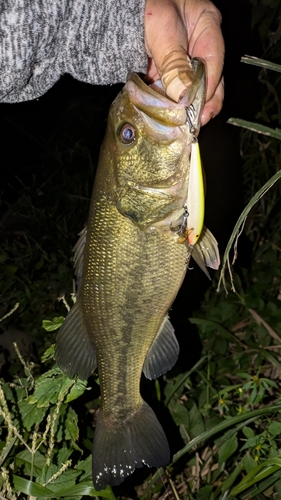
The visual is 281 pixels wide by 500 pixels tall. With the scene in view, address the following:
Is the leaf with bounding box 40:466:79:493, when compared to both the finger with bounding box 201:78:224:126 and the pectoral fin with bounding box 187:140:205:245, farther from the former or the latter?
the finger with bounding box 201:78:224:126

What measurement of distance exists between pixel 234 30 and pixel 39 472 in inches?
119

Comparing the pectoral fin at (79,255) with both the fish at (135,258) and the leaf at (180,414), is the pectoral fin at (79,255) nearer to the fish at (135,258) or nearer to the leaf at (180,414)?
the fish at (135,258)

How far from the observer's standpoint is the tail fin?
2064 millimetres

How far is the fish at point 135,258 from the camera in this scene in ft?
5.61

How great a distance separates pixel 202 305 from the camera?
387 cm

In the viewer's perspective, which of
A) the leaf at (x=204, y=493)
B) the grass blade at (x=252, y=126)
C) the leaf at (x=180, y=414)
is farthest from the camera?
the leaf at (x=180, y=414)

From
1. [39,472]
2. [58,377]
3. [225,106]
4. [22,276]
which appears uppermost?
[225,106]

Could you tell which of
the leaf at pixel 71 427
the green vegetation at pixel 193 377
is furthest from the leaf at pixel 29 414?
the leaf at pixel 71 427

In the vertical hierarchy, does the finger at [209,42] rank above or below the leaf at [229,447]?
above

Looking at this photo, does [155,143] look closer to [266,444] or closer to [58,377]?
[58,377]

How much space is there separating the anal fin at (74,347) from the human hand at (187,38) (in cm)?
87

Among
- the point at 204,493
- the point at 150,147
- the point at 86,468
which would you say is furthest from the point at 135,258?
the point at 204,493

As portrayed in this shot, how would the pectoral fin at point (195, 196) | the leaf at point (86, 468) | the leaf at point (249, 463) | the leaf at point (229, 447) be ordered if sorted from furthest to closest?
the leaf at point (229, 447), the leaf at point (249, 463), the leaf at point (86, 468), the pectoral fin at point (195, 196)

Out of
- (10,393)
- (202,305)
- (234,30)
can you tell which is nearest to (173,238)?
(10,393)
